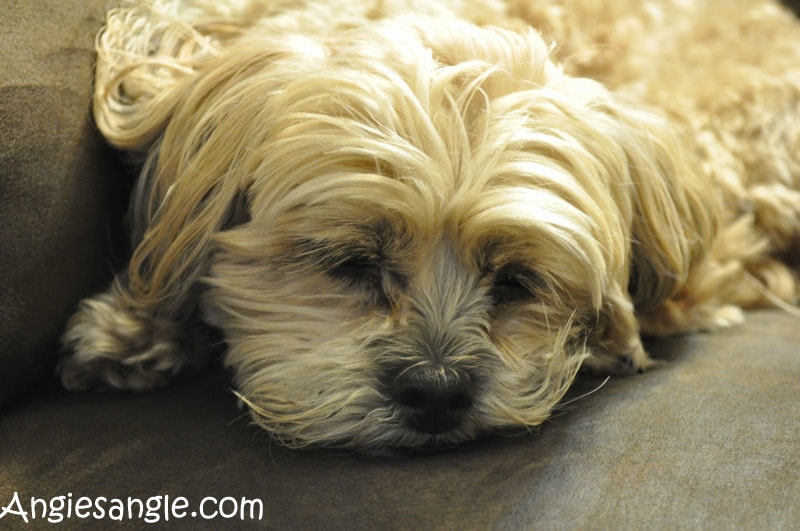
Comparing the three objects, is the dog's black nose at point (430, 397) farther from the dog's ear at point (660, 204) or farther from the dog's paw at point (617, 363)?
the dog's ear at point (660, 204)

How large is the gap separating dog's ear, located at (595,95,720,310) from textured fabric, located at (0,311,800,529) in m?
0.23

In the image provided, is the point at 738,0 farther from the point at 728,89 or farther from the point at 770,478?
the point at 770,478

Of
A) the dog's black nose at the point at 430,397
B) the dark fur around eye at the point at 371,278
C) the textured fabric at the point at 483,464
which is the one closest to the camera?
the textured fabric at the point at 483,464

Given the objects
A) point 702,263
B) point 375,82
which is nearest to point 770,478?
point 702,263

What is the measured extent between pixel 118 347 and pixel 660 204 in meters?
0.91

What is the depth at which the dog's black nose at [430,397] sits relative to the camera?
1225 mm

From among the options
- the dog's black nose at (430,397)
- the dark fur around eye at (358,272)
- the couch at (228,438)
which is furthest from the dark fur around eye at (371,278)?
the couch at (228,438)

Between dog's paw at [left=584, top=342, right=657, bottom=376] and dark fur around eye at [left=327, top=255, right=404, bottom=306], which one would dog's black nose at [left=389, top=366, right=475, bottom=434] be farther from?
dog's paw at [left=584, top=342, right=657, bottom=376]

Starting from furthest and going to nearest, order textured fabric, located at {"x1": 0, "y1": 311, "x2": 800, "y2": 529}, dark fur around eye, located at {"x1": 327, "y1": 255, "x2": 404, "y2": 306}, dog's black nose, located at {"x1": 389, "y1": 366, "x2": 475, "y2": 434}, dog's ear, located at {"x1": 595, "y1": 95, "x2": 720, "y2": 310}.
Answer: dog's ear, located at {"x1": 595, "y1": 95, "x2": 720, "y2": 310}, dark fur around eye, located at {"x1": 327, "y1": 255, "x2": 404, "y2": 306}, dog's black nose, located at {"x1": 389, "y1": 366, "x2": 475, "y2": 434}, textured fabric, located at {"x1": 0, "y1": 311, "x2": 800, "y2": 529}

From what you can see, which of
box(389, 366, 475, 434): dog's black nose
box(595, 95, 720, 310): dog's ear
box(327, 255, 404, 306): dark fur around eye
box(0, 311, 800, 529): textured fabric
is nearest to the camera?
box(0, 311, 800, 529): textured fabric

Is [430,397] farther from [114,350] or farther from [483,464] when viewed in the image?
[114,350]

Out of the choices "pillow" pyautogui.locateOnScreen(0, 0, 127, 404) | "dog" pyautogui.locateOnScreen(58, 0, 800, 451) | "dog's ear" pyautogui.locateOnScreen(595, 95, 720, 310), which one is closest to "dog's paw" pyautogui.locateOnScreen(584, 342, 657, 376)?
"dog" pyautogui.locateOnScreen(58, 0, 800, 451)

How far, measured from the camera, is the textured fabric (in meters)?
1.05

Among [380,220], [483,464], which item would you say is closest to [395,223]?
[380,220]
